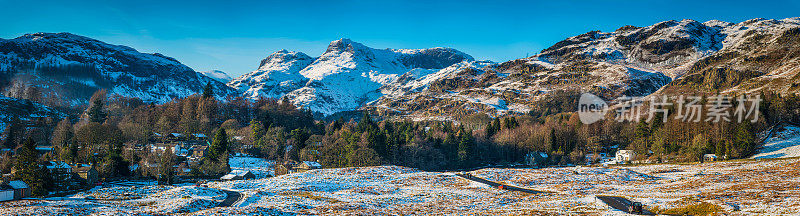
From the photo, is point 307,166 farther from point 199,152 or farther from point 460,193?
point 460,193

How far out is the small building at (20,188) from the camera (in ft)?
218

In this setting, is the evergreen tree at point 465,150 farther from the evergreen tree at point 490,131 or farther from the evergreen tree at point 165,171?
the evergreen tree at point 165,171

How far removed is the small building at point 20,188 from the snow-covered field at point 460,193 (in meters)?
8.19

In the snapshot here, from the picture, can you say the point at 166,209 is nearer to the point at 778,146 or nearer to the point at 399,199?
the point at 399,199

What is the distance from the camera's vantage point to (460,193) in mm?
68938

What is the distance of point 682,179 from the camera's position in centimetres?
7588

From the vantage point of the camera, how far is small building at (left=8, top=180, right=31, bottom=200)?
66312mm

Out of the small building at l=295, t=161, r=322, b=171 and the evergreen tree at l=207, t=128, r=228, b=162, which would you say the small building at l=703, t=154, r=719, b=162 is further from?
the evergreen tree at l=207, t=128, r=228, b=162

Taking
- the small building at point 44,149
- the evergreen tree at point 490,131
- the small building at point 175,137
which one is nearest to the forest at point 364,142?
the evergreen tree at point 490,131

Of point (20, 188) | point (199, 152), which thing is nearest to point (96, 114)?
point (199, 152)

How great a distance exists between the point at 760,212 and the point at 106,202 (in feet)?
241

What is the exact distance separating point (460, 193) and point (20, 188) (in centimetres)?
6646

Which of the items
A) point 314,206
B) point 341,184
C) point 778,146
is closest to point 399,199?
point 314,206

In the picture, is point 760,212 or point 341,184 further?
point 341,184
